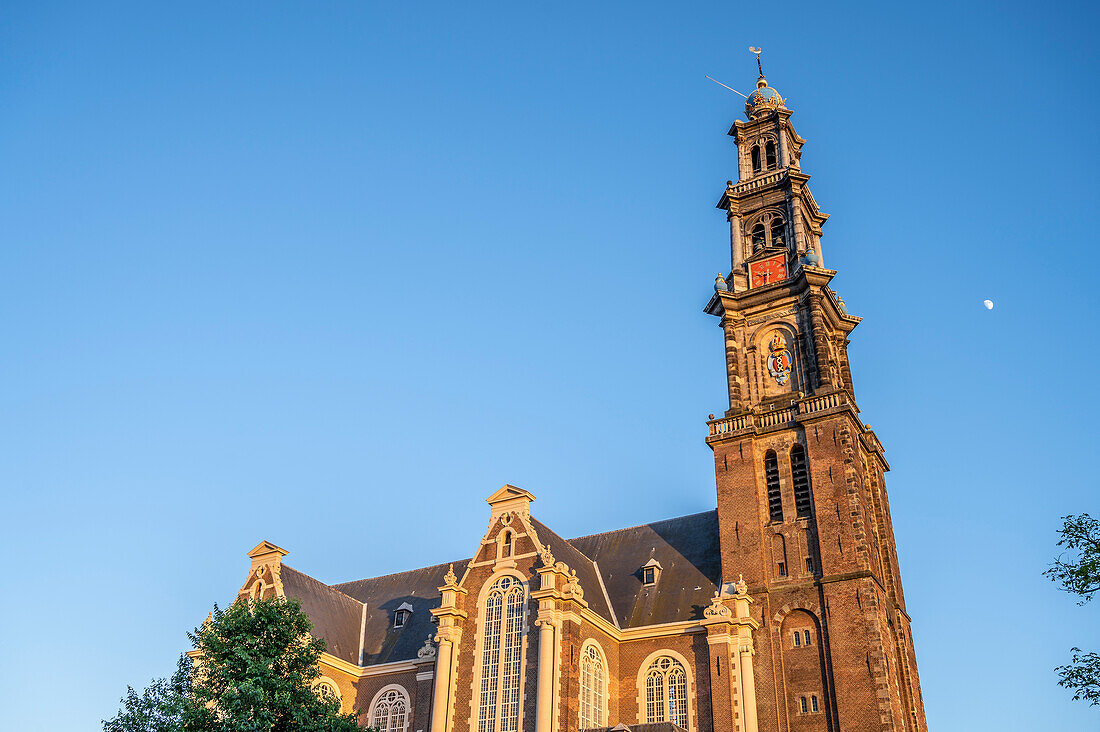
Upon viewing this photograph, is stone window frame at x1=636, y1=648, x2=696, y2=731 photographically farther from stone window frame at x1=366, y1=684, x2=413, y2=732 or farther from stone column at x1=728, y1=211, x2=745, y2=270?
stone column at x1=728, y1=211, x2=745, y2=270

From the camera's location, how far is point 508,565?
44.9m

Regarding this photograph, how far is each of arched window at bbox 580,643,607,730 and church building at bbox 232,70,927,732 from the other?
0.35ft

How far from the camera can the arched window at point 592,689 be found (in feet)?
138

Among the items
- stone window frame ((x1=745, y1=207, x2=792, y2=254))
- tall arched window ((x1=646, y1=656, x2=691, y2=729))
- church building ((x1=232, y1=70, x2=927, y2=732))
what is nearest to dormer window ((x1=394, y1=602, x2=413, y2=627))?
church building ((x1=232, y1=70, x2=927, y2=732))

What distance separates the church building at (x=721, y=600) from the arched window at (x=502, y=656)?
9cm

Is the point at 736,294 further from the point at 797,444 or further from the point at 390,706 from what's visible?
the point at 390,706

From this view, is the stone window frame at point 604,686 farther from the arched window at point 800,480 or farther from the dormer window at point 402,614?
the dormer window at point 402,614

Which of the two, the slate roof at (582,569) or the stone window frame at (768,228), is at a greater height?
the stone window frame at (768,228)

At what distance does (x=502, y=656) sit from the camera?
42.9m

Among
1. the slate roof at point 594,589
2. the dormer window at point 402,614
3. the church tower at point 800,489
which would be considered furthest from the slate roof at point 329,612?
the church tower at point 800,489

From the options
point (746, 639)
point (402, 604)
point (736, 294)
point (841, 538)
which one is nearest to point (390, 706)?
point (402, 604)

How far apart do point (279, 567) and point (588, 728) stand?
68.8 feet

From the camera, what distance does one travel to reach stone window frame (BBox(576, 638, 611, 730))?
4134 cm

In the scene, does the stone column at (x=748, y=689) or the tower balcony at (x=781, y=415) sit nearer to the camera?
the stone column at (x=748, y=689)
